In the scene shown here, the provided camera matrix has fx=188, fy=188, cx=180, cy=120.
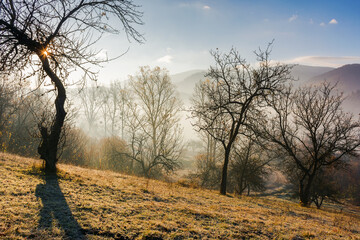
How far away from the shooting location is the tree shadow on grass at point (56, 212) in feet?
9.64

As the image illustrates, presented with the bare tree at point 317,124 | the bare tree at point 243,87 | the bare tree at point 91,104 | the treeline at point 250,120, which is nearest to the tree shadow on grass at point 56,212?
the treeline at point 250,120

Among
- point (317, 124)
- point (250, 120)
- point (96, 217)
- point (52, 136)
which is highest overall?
point (317, 124)

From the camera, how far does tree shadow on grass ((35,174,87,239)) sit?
2939 mm

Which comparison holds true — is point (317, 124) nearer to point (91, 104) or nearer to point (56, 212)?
point (56, 212)

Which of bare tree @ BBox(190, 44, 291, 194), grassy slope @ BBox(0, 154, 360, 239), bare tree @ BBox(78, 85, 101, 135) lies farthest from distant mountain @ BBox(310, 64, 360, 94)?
grassy slope @ BBox(0, 154, 360, 239)

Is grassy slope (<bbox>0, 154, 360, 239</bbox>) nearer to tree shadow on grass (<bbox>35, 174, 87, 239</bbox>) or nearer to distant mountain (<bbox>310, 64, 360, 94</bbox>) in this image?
tree shadow on grass (<bbox>35, 174, 87, 239</bbox>)

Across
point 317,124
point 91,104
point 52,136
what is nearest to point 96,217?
point 52,136

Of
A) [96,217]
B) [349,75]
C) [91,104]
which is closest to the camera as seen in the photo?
[96,217]

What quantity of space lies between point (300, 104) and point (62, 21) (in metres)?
15.6

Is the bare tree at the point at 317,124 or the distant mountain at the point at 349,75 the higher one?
the distant mountain at the point at 349,75

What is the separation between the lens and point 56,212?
3436mm

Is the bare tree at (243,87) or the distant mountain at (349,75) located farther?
the distant mountain at (349,75)

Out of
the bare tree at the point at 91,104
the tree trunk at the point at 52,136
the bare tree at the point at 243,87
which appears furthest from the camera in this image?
the bare tree at the point at 91,104

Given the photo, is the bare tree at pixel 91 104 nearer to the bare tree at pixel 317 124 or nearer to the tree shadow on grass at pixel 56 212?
Answer: the bare tree at pixel 317 124
